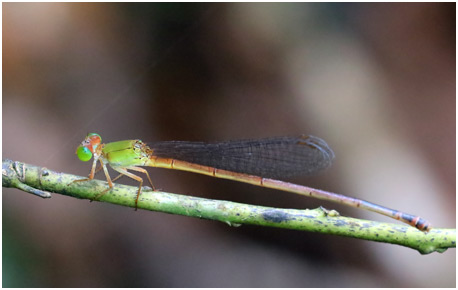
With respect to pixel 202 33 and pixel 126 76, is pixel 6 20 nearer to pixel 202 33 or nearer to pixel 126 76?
pixel 126 76

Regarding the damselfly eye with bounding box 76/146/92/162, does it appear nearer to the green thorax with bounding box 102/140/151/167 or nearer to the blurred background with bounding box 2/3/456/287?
the green thorax with bounding box 102/140/151/167

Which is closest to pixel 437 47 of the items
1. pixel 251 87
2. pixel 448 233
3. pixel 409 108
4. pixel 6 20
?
pixel 409 108

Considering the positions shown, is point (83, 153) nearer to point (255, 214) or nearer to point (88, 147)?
point (88, 147)

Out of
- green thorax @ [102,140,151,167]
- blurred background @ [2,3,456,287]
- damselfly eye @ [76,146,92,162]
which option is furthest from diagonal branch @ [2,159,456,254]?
blurred background @ [2,3,456,287]

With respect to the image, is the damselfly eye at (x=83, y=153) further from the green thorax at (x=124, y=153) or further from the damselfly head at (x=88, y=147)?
the green thorax at (x=124, y=153)

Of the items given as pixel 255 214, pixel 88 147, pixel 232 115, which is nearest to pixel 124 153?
pixel 88 147

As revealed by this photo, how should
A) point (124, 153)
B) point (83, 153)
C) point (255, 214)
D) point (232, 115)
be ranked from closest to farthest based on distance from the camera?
point (255, 214)
point (83, 153)
point (124, 153)
point (232, 115)
